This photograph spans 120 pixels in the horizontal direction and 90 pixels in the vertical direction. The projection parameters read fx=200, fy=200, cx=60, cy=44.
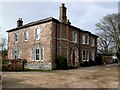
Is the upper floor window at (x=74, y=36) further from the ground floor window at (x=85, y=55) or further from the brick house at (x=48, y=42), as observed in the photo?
the ground floor window at (x=85, y=55)

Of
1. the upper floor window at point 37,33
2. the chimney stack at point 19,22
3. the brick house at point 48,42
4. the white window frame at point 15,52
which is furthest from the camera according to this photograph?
the chimney stack at point 19,22

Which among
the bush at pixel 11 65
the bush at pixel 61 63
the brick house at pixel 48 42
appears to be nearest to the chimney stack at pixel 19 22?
the brick house at pixel 48 42

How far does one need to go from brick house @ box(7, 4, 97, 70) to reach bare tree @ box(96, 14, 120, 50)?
→ 14188 mm

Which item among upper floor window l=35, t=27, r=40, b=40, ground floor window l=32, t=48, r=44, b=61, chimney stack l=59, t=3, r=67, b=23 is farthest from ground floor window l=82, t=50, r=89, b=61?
upper floor window l=35, t=27, r=40, b=40

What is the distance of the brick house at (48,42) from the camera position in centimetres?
2780

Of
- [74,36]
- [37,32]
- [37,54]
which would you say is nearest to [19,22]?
[37,32]

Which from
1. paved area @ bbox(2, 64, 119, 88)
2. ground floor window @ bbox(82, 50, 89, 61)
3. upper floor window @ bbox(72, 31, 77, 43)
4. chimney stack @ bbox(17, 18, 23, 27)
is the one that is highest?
chimney stack @ bbox(17, 18, 23, 27)

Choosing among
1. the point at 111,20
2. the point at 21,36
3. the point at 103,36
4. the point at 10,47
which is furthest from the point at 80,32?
the point at 103,36

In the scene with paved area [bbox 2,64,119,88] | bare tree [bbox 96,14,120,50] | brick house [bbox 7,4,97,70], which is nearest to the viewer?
paved area [bbox 2,64,119,88]

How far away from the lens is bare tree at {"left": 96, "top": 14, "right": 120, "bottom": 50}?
47.8m

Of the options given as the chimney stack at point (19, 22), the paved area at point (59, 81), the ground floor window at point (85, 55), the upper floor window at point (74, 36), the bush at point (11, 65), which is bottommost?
the paved area at point (59, 81)

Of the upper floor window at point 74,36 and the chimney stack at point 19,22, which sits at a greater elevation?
the chimney stack at point 19,22

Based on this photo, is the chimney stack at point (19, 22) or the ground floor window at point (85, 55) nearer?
the chimney stack at point (19, 22)

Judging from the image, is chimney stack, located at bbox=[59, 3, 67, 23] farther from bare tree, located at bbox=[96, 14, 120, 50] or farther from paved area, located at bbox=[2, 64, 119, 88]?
bare tree, located at bbox=[96, 14, 120, 50]
